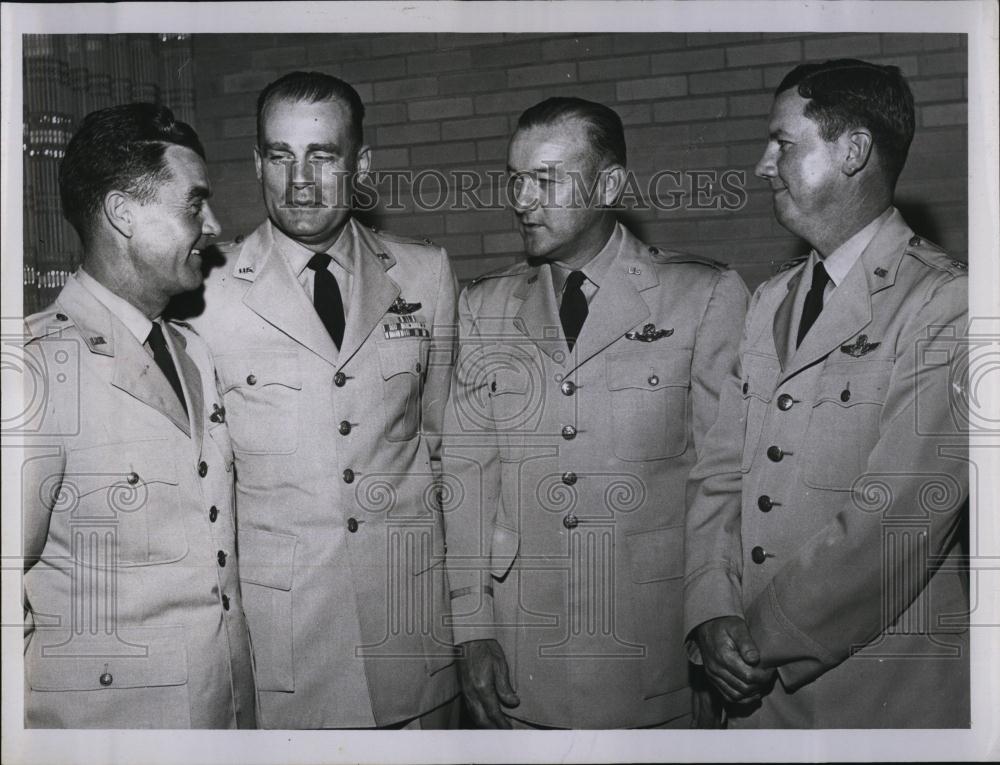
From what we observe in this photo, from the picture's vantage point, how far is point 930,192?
11.1 feet

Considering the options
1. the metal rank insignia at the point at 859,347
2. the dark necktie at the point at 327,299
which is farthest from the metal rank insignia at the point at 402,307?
the metal rank insignia at the point at 859,347

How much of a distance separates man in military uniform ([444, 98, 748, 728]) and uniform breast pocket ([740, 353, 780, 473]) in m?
0.08

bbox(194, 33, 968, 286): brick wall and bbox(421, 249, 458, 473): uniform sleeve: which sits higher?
bbox(194, 33, 968, 286): brick wall

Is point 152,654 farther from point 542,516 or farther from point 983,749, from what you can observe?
point 983,749

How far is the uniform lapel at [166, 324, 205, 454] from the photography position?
11.0 feet

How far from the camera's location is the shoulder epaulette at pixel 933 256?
3307mm

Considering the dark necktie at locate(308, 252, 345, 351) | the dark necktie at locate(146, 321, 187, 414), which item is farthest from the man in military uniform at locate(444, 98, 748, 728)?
the dark necktie at locate(146, 321, 187, 414)

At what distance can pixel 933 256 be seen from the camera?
10.9 feet

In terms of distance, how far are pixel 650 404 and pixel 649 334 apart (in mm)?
223

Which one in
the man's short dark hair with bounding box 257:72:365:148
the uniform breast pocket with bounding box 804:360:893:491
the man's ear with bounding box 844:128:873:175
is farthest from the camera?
the man's short dark hair with bounding box 257:72:365:148

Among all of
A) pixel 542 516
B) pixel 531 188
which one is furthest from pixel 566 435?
pixel 531 188

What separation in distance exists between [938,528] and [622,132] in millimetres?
1635

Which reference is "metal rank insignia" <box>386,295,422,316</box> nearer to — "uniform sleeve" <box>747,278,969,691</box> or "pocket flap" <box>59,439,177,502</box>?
"pocket flap" <box>59,439,177,502</box>

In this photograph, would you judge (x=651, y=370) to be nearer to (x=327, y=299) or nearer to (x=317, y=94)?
(x=327, y=299)
